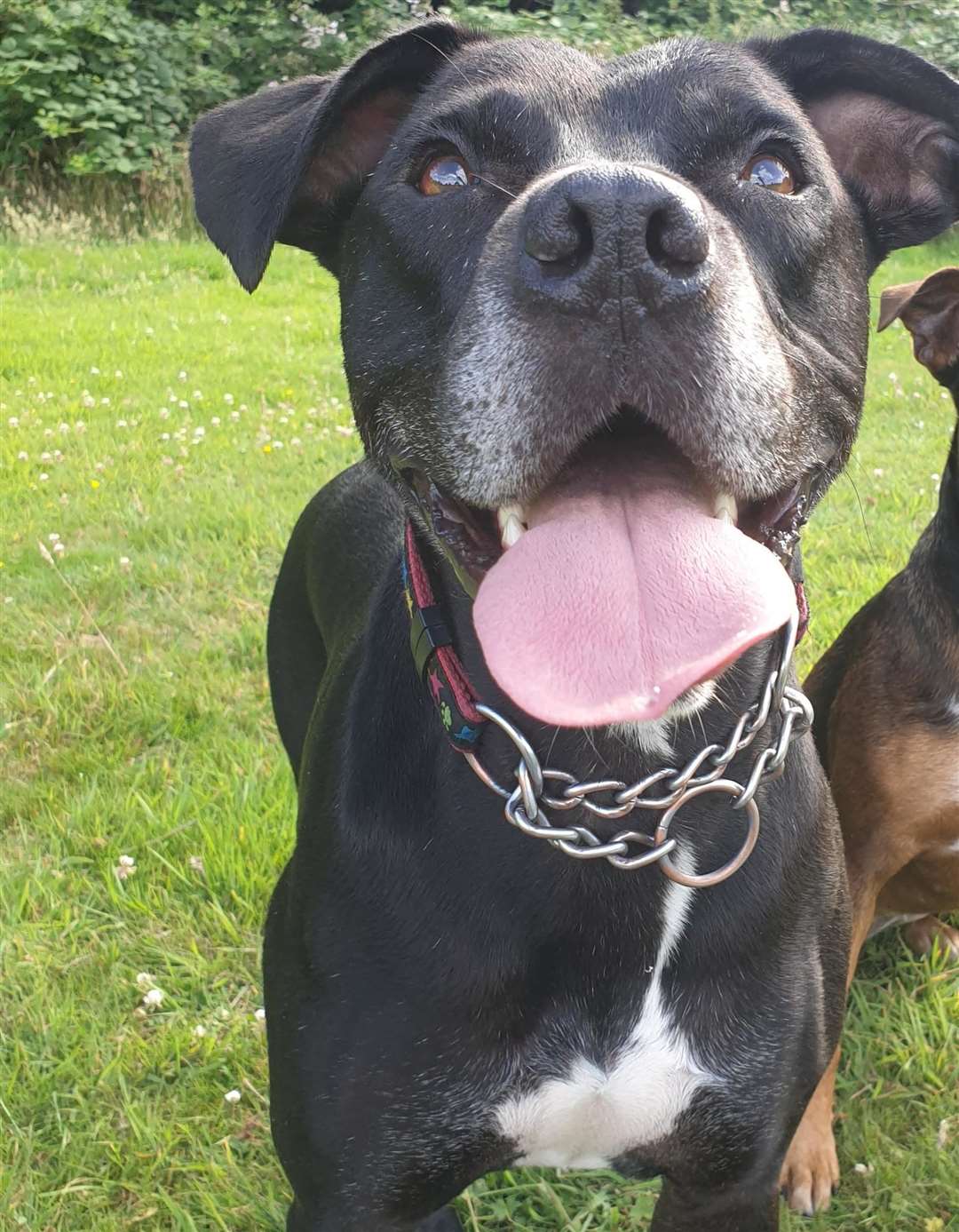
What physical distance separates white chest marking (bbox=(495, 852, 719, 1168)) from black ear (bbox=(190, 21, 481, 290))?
4.92 ft

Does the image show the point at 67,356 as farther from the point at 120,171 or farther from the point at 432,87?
the point at 432,87

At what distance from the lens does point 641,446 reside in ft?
6.70

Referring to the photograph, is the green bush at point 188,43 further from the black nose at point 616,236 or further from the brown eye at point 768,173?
the black nose at point 616,236

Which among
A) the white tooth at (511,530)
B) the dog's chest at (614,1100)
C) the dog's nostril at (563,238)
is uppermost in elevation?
the dog's nostril at (563,238)

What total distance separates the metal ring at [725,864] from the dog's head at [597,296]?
0.97 ft

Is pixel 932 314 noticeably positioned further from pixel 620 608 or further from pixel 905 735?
pixel 620 608

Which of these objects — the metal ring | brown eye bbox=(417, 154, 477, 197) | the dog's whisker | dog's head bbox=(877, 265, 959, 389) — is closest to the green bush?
dog's head bbox=(877, 265, 959, 389)

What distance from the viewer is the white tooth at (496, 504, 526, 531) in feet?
6.62

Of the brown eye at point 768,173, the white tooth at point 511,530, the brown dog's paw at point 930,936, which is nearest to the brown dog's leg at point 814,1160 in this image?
the brown dog's paw at point 930,936

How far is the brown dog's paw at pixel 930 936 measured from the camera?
146 inches

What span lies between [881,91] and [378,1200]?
2.47m

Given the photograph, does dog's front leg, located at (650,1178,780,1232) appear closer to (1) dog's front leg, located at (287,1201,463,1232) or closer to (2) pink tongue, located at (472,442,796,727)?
(1) dog's front leg, located at (287,1201,463,1232)

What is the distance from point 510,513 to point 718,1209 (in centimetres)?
153

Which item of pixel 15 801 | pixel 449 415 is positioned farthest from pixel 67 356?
pixel 449 415
